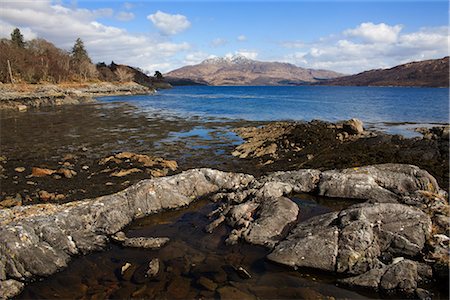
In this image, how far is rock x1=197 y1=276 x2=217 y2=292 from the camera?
26.5 ft

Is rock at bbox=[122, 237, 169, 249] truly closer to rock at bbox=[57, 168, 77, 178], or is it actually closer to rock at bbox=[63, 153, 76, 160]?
rock at bbox=[57, 168, 77, 178]

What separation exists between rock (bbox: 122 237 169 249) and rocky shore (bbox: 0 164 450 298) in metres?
0.04

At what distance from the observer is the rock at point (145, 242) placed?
10188 mm

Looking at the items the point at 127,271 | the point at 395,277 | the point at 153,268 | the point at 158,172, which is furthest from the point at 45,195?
the point at 395,277

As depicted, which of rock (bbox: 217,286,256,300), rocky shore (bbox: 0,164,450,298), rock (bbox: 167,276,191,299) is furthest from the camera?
rocky shore (bbox: 0,164,450,298)

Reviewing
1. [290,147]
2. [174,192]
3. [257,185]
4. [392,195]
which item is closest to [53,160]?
[174,192]

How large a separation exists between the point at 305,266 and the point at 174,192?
699cm

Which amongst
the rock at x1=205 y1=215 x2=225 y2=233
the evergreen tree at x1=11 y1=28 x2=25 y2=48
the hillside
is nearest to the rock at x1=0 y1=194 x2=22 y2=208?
the rock at x1=205 y1=215 x2=225 y2=233

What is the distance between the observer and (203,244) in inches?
408

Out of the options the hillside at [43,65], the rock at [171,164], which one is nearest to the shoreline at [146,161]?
the rock at [171,164]

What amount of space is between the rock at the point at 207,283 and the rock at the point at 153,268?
51.6 inches

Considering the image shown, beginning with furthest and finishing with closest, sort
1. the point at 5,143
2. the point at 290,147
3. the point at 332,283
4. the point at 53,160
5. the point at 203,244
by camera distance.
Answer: the point at 5,143 → the point at 290,147 → the point at 53,160 → the point at 203,244 → the point at 332,283

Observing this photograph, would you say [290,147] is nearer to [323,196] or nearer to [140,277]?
[323,196]

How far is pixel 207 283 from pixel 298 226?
3947 millimetres
